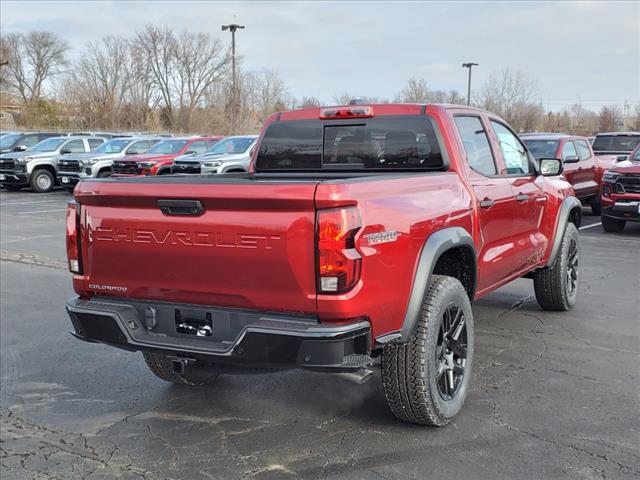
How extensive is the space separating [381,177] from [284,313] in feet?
2.93

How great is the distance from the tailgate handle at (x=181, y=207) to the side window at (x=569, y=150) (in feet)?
38.6

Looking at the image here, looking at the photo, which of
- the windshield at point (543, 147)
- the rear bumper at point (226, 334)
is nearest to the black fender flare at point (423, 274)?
the rear bumper at point (226, 334)

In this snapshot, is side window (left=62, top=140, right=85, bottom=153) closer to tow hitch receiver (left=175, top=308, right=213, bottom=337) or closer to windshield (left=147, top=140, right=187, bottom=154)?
windshield (left=147, top=140, right=187, bottom=154)

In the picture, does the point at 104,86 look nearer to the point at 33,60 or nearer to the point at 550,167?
the point at 33,60

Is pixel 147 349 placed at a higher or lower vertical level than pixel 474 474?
higher

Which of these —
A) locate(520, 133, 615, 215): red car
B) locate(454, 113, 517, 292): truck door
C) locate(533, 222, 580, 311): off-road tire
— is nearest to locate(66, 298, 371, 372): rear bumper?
locate(454, 113, 517, 292): truck door

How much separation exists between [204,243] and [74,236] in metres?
0.93

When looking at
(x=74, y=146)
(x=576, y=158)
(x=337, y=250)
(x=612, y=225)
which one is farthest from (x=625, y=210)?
(x=74, y=146)

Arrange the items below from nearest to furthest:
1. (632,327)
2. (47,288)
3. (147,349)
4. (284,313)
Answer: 1. (284,313)
2. (147,349)
3. (632,327)
4. (47,288)

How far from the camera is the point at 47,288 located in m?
7.71

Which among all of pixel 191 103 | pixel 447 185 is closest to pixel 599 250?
pixel 447 185

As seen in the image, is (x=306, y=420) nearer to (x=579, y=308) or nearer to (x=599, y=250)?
(x=579, y=308)

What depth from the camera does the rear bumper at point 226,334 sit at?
3.10m

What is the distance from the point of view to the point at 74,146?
22078 millimetres
